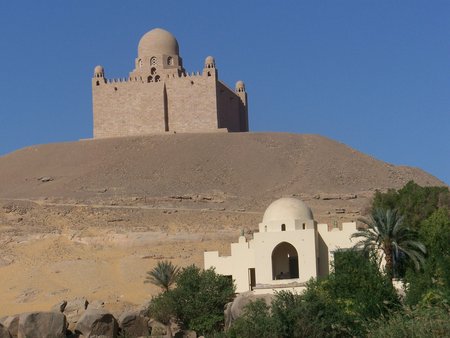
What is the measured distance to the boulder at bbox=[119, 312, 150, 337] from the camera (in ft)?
127

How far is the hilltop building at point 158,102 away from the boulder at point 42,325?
107ft

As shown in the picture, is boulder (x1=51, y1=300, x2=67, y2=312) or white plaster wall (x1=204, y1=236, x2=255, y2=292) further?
boulder (x1=51, y1=300, x2=67, y2=312)

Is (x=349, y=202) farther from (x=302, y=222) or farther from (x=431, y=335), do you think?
(x=431, y=335)

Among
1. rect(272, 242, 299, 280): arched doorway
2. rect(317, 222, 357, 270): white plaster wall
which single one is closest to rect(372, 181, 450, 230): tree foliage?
rect(317, 222, 357, 270): white plaster wall

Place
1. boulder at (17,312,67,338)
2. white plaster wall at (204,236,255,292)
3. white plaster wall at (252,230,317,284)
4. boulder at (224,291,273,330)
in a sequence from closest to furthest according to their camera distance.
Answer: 1. boulder at (224,291,273,330)
2. white plaster wall at (252,230,317,284)
3. boulder at (17,312,67,338)
4. white plaster wall at (204,236,255,292)

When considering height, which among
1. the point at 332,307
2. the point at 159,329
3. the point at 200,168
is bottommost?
the point at 159,329

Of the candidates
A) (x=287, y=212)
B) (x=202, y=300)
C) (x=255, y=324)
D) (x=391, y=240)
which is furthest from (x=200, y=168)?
(x=255, y=324)

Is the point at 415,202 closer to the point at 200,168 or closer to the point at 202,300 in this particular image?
the point at 202,300

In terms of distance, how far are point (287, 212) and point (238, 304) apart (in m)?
3.96

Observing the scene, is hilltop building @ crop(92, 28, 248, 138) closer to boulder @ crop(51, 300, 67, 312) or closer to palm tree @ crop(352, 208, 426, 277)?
boulder @ crop(51, 300, 67, 312)

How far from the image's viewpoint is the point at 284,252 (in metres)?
39.1

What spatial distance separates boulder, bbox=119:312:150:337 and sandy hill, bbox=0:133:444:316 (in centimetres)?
433

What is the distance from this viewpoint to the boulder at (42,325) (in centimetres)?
3781

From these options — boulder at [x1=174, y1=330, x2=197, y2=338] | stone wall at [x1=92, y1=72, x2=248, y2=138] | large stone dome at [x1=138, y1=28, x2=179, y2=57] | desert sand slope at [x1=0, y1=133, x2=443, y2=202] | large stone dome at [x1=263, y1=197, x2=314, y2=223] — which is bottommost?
boulder at [x1=174, y1=330, x2=197, y2=338]
